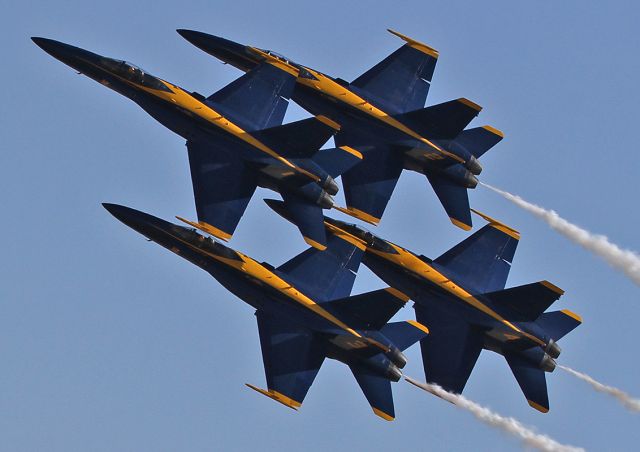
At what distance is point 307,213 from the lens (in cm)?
9056

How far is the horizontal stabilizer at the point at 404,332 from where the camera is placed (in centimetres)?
9094

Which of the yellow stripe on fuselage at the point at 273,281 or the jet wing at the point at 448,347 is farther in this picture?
the jet wing at the point at 448,347

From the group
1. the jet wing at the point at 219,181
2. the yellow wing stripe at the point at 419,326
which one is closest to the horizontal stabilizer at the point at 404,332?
the yellow wing stripe at the point at 419,326

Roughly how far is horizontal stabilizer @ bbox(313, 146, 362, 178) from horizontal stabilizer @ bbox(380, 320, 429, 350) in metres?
6.55

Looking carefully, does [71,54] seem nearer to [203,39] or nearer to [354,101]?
[203,39]

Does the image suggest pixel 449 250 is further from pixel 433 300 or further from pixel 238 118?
pixel 238 118

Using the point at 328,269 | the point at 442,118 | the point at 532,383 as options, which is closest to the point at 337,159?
the point at 328,269

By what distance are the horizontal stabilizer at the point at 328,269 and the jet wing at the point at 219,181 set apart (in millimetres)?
3115

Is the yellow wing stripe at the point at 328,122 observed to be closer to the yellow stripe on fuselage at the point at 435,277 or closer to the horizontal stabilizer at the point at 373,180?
the horizontal stabilizer at the point at 373,180

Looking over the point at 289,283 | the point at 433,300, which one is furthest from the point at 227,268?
the point at 433,300

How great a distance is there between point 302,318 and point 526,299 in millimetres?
9631

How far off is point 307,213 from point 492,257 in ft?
30.8

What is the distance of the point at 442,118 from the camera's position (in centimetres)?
9419

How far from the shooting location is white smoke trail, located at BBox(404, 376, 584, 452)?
93.6m
